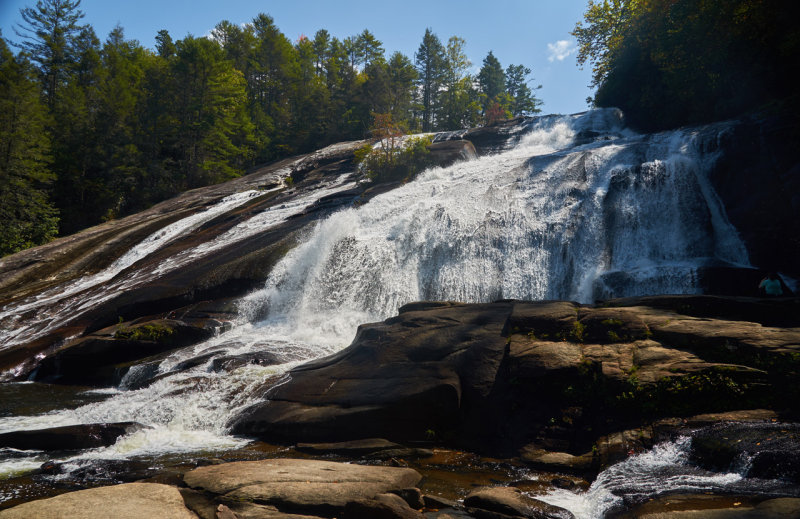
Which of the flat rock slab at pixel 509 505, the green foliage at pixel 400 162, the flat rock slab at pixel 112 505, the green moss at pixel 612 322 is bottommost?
the flat rock slab at pixel 509 505

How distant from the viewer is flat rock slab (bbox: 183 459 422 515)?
5.11m

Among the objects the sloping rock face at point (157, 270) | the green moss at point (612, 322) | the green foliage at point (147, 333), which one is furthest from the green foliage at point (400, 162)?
the green moss at point (612, 322)

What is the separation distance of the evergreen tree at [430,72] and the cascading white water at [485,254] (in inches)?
1820

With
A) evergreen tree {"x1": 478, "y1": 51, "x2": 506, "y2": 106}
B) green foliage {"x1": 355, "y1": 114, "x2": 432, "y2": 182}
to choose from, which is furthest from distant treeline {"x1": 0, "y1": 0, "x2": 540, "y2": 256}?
evergreen tree {"x1": 478, "y1": 51, "x2": 506, "y2": 106}

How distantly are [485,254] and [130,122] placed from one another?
39173mm

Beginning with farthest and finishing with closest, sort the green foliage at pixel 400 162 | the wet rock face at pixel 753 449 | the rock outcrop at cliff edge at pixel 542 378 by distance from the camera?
the green foliage at pixel 400 162 → the rock outcrop at cliff edge at pixel 542 378 → the wet rock face at pixel 753 449

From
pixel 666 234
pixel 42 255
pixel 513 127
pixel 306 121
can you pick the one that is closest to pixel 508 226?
pixel 666 234

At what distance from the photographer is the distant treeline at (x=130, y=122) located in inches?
1277

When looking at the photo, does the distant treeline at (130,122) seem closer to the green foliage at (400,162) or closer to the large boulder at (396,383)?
the green foliage at (400,162)

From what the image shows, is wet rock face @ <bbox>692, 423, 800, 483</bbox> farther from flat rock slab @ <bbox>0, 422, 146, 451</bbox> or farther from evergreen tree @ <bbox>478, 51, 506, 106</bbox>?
evergreen tree @ <bbox>478, 51, 506, 106</bbox>

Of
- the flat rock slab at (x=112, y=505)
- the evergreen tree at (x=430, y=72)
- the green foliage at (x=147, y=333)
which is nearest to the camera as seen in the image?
the flat rock slab at (x=112, y=505)

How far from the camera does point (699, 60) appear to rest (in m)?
19.9

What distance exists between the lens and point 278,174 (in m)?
35.0

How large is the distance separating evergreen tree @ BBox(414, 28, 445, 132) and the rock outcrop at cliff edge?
57016 mm
